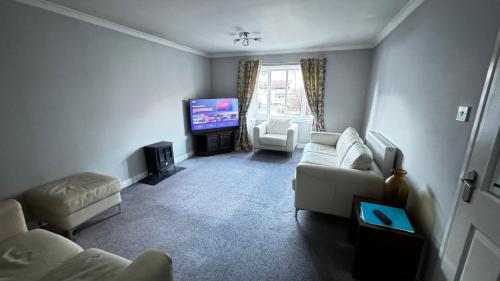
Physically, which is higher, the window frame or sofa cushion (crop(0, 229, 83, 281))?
A: the window frame

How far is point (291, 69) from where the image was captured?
4.85 m

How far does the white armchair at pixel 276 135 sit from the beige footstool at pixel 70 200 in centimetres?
293

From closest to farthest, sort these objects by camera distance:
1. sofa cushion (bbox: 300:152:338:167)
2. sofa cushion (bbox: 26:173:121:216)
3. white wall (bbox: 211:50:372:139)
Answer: sofa cushion (bbox: 26:173:121:216) < sofa cushion (bbox: 300:152:338:167) < white wall (bbox: 211:50:372:139)

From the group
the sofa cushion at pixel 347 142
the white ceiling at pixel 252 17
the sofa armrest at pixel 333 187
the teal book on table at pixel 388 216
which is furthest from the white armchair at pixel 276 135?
the teal book on table at pixel 388 216

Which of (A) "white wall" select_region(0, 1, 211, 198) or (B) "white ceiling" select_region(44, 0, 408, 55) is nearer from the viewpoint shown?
(A) "white wall" select_region(0, 1, 211, 198)

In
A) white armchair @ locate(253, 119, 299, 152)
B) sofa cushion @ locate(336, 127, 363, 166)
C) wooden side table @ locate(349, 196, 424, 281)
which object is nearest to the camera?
wooden side table @ locate(349, 196, 424, 281)

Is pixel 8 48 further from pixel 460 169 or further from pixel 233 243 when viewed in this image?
pixel 460 169

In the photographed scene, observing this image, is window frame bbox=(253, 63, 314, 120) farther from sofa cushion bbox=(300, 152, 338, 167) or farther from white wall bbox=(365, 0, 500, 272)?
white wall bbox=(365, 0, 500, 272)

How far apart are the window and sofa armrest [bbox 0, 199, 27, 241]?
4.44m

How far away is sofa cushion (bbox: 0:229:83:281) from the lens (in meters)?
1.15

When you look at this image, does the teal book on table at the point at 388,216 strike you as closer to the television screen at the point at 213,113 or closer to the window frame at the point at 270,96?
the window frame at the point at 270,96

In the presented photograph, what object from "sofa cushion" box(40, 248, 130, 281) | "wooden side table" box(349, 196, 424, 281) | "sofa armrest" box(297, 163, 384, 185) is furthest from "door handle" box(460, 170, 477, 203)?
"sofa cushion" box(40, 248, 130, 281)

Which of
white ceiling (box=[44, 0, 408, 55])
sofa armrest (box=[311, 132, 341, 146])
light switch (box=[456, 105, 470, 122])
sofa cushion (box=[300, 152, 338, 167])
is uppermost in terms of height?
white ceiling (box=[44, 0, 408, 55])

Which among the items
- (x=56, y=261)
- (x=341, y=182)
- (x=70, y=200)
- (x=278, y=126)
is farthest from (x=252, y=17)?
(x=56, y=261)
